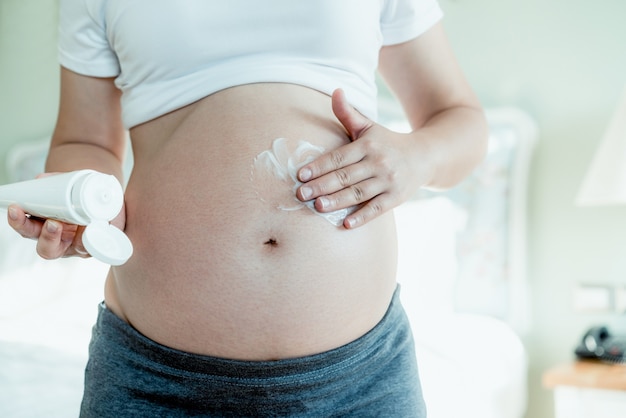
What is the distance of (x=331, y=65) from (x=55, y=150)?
39cm

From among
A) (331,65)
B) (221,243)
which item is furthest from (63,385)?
(331,65)

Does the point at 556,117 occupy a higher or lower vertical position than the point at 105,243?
lower

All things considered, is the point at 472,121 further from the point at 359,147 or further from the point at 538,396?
the point at 538,396

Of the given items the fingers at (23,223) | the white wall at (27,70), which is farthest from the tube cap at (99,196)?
the white wall at (27,70)

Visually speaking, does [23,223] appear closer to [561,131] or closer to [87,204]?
[87,204]

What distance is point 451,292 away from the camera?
192cm

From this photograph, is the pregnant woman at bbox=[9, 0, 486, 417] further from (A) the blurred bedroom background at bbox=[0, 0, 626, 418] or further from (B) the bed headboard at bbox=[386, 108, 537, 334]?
(A) the blurred bedroom background at bbox=[0, 0, 626, 418]

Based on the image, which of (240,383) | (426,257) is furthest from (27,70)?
(240,383)

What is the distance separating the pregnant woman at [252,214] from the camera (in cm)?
68

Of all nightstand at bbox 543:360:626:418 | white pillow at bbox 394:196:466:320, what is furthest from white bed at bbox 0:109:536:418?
nightstand at bbox 543:360:626:418

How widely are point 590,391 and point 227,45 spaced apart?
1208 mm

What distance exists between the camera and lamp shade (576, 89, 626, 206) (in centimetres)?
164

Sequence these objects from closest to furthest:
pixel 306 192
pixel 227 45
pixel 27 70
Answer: pixel 306 192
pixel 227 45
pixel 27 70

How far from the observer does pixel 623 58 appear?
6.14 feet
